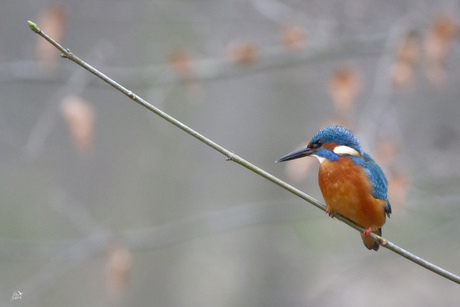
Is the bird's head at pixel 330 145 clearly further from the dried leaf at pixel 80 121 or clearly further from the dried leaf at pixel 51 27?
the dried leaf at pixel 51 27

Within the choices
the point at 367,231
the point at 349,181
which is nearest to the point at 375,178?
the point at 349,181

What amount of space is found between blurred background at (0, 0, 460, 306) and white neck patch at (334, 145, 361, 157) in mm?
1065

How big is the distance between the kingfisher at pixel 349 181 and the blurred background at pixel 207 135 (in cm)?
108

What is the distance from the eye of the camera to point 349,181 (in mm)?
2449

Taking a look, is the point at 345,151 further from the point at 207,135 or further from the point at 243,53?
the point at 207,135

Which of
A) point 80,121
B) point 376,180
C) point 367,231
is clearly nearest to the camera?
point 367,231

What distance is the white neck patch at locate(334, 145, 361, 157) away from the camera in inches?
99.3

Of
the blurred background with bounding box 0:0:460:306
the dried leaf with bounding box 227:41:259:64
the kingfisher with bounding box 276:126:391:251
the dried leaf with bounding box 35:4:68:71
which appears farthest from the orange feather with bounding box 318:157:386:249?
the dried leaf with bounding box 35:4:68:71

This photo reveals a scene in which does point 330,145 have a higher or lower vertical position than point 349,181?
higher

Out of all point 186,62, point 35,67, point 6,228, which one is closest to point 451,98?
point 186,62

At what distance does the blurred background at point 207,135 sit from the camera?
4172 millimetres

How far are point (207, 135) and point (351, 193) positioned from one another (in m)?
4.17

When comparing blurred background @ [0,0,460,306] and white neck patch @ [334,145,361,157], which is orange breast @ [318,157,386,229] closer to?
white neck patch @ [334,145,361,157]

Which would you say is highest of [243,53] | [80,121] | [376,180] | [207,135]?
[207,135]
